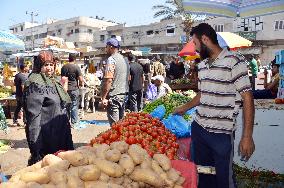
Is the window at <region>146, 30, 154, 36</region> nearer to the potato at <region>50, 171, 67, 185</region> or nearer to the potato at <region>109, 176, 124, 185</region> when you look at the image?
the potato at <region>109, 176, 124, 185</region>

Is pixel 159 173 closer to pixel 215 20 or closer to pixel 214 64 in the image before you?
pixel 214 64

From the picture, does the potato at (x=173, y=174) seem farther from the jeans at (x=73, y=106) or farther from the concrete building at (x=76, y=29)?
the concrete building at (x=76, y=29)

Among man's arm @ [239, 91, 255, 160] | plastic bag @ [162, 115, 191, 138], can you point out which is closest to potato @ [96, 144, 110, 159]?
man's arm @ [239, 91, 255, 160]

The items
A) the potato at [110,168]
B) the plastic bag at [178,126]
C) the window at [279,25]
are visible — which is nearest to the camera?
the potato at [110,168]

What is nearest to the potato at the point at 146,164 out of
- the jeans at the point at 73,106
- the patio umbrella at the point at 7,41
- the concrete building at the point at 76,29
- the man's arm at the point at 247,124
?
the man's arm at the point at 247,124

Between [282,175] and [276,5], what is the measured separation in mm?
2465

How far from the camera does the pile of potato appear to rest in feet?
8.13

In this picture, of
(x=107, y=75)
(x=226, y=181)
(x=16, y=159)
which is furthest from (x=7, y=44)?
(x=226, y=181)

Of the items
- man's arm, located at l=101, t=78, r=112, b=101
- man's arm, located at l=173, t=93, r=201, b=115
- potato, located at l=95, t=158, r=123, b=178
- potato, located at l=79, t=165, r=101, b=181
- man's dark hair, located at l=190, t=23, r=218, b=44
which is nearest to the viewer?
potato, located at l=79, t=165, r=101, b=181

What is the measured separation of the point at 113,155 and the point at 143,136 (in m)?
0.92

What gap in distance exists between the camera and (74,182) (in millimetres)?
2439

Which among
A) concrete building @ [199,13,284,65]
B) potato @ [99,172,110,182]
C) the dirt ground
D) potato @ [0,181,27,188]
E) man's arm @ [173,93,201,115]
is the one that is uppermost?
concrete building @ [199,13,284,65]

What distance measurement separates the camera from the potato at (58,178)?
2.45 m

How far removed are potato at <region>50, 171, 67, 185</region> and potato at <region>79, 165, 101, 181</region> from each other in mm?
120
